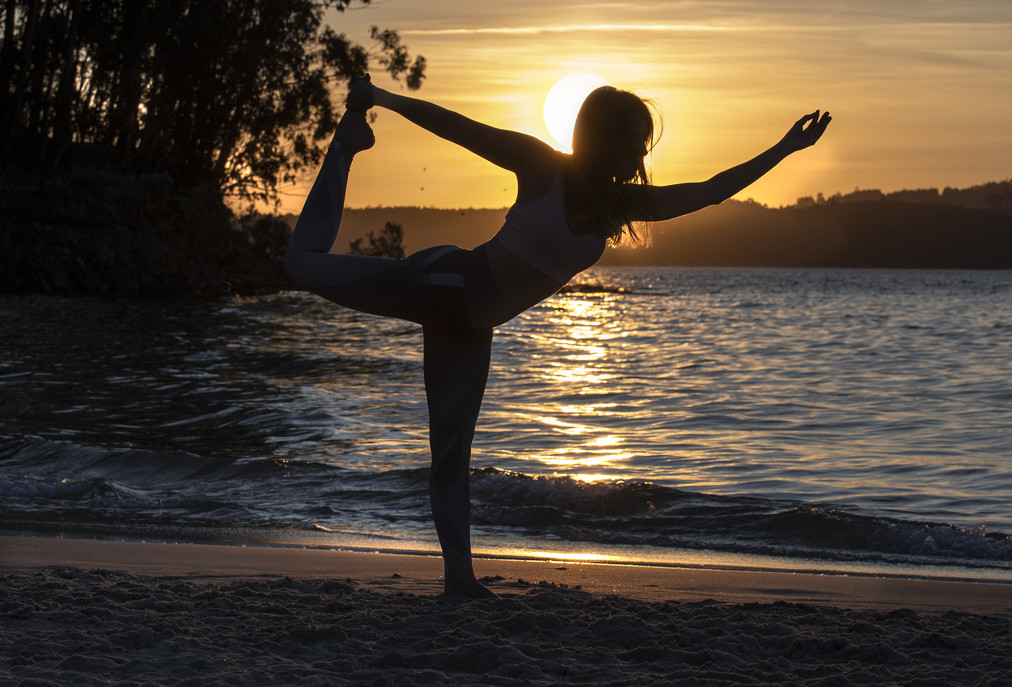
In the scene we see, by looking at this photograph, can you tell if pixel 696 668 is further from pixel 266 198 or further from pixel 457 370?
pixel 266 198

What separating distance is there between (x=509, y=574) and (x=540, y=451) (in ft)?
14.5

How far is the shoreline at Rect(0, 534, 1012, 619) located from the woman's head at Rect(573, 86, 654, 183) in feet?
5.99

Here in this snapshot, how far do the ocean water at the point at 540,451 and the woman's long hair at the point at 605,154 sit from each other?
2634 millimetres

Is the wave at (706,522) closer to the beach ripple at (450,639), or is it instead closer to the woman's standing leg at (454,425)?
the beach ripple at (450,639)

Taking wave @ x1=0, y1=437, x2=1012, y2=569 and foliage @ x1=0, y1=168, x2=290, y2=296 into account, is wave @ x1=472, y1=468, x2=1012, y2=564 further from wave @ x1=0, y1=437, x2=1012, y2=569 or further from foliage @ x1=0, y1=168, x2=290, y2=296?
foliage @ x1=0, y1=168, x2=290, y2=296

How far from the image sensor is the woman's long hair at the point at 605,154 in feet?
10.2

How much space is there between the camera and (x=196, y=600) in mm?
3578

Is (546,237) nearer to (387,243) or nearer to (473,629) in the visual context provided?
(473,629)

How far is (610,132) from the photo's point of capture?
3150mm

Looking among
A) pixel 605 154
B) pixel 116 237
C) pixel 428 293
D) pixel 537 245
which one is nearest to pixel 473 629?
pixel 428 293

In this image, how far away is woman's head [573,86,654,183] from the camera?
315cm

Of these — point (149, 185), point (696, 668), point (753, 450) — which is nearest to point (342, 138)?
point (696, 668)

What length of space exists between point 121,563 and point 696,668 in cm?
285

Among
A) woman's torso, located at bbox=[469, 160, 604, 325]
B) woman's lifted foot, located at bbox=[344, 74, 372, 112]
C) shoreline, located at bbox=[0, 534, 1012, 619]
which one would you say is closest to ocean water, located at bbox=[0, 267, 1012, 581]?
shoreline, located at bbox=[0, 534, 1012, 619]
